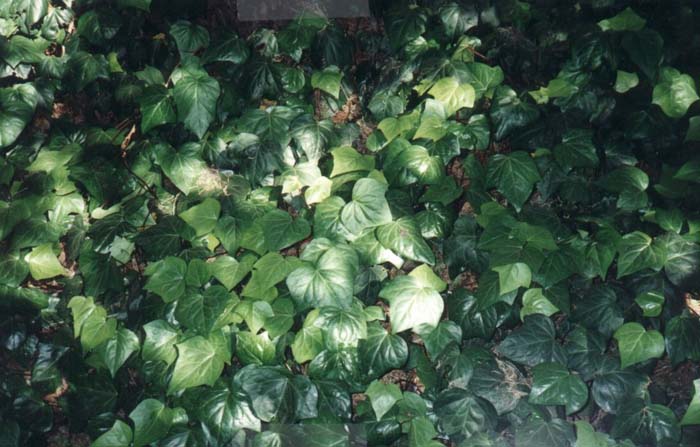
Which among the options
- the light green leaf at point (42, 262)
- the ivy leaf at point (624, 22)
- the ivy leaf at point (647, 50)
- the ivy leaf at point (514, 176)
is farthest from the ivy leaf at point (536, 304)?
the light green leaf at point (42, 262)

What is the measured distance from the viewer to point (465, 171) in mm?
1949

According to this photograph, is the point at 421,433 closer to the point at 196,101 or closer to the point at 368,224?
the point at 368,224

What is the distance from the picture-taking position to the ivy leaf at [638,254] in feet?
5.70

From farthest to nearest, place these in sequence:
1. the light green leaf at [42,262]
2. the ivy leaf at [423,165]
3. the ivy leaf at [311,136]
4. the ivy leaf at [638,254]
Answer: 1. the light green leaf at [42,262]
2. the ivy leaf at [311,136]
3. the ivy leaf at [423,165]
4. the ivy leaf at [638,254]

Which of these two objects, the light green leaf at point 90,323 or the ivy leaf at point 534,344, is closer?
the ivy leaf at point 534,344

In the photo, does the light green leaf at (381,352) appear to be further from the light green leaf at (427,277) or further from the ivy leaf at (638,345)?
the ivy leaf at (638,345)

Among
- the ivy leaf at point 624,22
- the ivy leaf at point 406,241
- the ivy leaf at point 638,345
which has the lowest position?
the ivy leaf at point 638,345

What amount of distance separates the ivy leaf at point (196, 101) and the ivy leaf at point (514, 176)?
34.7 inches

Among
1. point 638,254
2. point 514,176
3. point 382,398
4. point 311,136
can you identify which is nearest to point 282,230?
point 311,136

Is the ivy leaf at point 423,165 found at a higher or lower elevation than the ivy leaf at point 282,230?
higher

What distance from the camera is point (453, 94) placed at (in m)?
1.90

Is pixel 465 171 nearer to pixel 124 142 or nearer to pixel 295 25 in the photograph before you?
pixel 295 25

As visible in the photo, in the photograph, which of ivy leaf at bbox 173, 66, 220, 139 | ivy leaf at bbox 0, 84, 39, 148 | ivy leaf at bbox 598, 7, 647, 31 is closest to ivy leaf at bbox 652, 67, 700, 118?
ivy leaf at bbox 598, 7, 647, 31

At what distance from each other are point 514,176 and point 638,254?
1.32ft
